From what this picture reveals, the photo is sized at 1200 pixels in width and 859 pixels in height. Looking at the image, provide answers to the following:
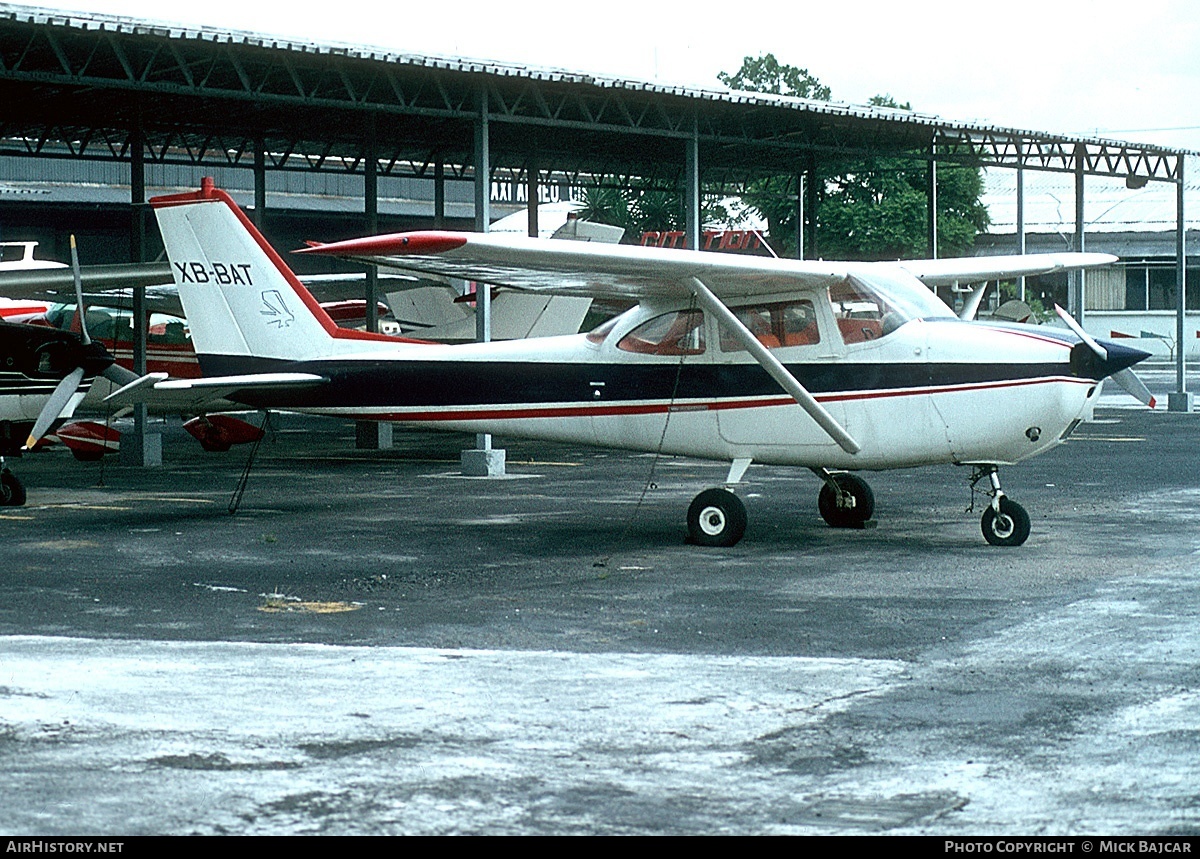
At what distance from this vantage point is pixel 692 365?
13.2 meters

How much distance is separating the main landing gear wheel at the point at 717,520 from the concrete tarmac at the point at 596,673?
0.21 meters

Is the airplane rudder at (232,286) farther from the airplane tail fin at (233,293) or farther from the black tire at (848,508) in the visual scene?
the black tire at (848,508)

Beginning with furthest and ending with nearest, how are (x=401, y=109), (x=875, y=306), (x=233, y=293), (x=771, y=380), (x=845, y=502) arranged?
(x=401, y=109)
(x=233, y=293)
(x=845, y=502)
(x=771, y=380)
(x=875, y=306)

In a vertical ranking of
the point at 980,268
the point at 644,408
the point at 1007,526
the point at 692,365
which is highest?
the point at 980,268

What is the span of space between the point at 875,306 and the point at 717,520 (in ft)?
7.01

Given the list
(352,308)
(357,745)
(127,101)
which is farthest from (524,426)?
(352,308)

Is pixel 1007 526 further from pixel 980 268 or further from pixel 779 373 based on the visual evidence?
pixel 980 268

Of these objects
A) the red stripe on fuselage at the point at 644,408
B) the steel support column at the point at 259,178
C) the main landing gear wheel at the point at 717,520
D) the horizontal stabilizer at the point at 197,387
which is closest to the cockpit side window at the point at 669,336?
the red stripe on fuselage at the point at 644,408

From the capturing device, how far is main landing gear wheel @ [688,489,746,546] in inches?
490

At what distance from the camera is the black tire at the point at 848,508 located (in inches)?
536

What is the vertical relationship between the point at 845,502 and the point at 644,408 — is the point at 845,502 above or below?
below

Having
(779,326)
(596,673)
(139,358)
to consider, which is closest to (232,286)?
(779,326)

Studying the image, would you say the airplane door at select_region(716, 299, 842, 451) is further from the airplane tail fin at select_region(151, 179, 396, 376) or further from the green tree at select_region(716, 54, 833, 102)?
the green tree at select_region(716, 54, 833, 102)

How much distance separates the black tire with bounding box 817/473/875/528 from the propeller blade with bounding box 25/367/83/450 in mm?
7989
